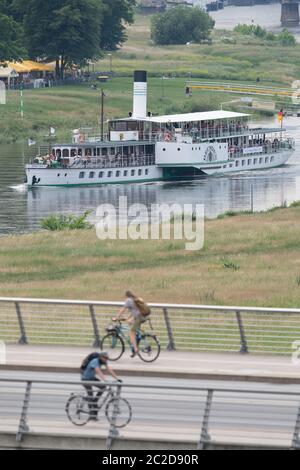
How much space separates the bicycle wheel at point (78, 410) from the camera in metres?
25.3

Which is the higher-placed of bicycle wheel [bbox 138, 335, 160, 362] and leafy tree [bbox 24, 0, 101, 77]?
leafy tree [bbox 24, 0, 101, 77]

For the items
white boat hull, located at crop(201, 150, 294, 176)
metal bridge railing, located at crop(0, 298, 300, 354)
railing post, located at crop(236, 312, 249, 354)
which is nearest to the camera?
railing post, located at crop(236, 312, 249, 354)

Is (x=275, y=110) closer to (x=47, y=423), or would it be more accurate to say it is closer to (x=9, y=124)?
(x=9, y=124)

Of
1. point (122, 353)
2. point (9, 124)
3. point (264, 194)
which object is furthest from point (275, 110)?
point (122, 353)

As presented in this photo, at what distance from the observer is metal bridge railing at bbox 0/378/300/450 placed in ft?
80.6

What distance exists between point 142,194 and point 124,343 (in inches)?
2899

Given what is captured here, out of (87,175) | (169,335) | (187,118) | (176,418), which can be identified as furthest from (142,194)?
(176,418)

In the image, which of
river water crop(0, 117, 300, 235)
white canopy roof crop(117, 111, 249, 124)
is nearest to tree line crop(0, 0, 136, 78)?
white canopy roof crop(117, 111, 249, 124)

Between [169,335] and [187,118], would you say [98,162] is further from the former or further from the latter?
[169,335]

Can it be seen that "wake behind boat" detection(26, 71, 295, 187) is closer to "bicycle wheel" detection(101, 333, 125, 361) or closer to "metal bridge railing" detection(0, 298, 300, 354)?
"metal bridge railing" detection(0, 298, 300, 354)

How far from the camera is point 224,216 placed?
81312 mm

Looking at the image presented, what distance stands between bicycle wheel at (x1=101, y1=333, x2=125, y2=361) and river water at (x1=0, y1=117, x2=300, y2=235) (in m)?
45.9
